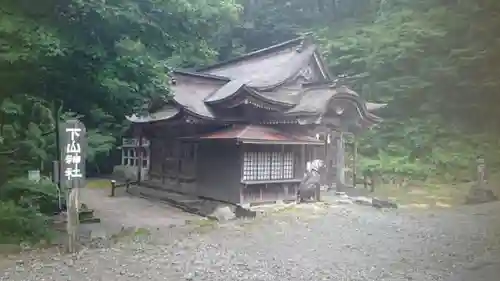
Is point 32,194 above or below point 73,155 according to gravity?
below

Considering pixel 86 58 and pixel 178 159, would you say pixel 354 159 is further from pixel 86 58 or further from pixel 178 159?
pixel 178 159

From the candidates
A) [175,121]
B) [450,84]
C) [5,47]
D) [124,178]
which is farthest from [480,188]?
[124,178]

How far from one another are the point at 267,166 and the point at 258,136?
31cm

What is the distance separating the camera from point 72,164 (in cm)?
223

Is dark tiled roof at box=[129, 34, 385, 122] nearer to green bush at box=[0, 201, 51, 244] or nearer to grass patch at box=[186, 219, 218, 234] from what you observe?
grass patch at box=[186, 219, 218, 234]

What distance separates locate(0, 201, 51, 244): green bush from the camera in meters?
2.45

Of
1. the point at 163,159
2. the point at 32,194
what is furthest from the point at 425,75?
the point at 163,159

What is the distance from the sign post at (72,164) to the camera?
7.27 feet

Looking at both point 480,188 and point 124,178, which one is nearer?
point 480,188

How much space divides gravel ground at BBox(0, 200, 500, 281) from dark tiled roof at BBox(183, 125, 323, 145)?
1.03 meters

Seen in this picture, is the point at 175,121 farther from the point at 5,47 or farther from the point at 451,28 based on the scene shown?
the point at 451,28

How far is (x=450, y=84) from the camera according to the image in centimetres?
153

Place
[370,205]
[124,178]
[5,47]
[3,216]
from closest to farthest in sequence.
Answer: [5,47]
[3,216]
[370,205]
[124,178]

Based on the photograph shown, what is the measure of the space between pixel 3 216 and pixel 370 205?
1.97 meters
